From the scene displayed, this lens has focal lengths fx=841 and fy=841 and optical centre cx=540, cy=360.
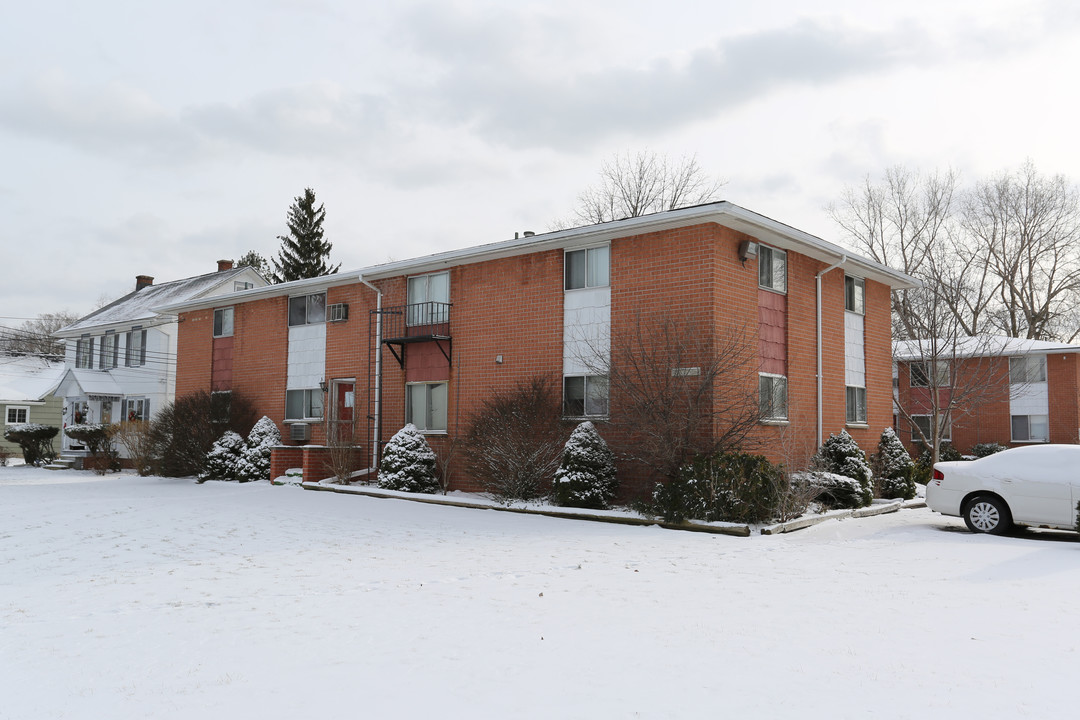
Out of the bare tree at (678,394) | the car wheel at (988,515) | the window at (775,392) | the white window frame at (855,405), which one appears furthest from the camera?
the white window frame at (855,405)

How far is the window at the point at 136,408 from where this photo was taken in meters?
31.5

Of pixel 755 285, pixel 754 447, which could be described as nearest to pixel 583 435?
pixel 754 447

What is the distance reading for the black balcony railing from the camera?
19984mm

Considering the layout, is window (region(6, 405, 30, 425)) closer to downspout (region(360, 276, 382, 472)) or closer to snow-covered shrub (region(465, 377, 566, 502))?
downspout (region(360, 276, 382, 472))

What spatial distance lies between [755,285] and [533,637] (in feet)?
38.0

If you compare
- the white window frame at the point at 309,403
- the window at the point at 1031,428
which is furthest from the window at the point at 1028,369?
the white window frame at the point at 309,403

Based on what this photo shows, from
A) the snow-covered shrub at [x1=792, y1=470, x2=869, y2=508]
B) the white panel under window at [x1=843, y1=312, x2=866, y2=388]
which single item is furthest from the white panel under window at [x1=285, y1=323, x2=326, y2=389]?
the white panel under window at [x1=843, y1=312, x2=866, y2=388]

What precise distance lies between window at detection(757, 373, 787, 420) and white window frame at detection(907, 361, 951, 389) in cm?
842

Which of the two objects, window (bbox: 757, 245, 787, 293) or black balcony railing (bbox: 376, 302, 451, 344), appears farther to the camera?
black balcony railing (bbox: 376, 302, 451, 344)

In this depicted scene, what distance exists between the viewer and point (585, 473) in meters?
15.2

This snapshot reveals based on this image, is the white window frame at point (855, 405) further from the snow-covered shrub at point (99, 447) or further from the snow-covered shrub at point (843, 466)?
the snow-covered shrub at point (99, 447)

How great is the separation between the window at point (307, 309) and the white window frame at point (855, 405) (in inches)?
539

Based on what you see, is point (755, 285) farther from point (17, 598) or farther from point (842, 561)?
point (17, 598)

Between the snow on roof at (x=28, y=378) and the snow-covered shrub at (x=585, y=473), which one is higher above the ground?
the snow on roof at (x=28, y=378)
